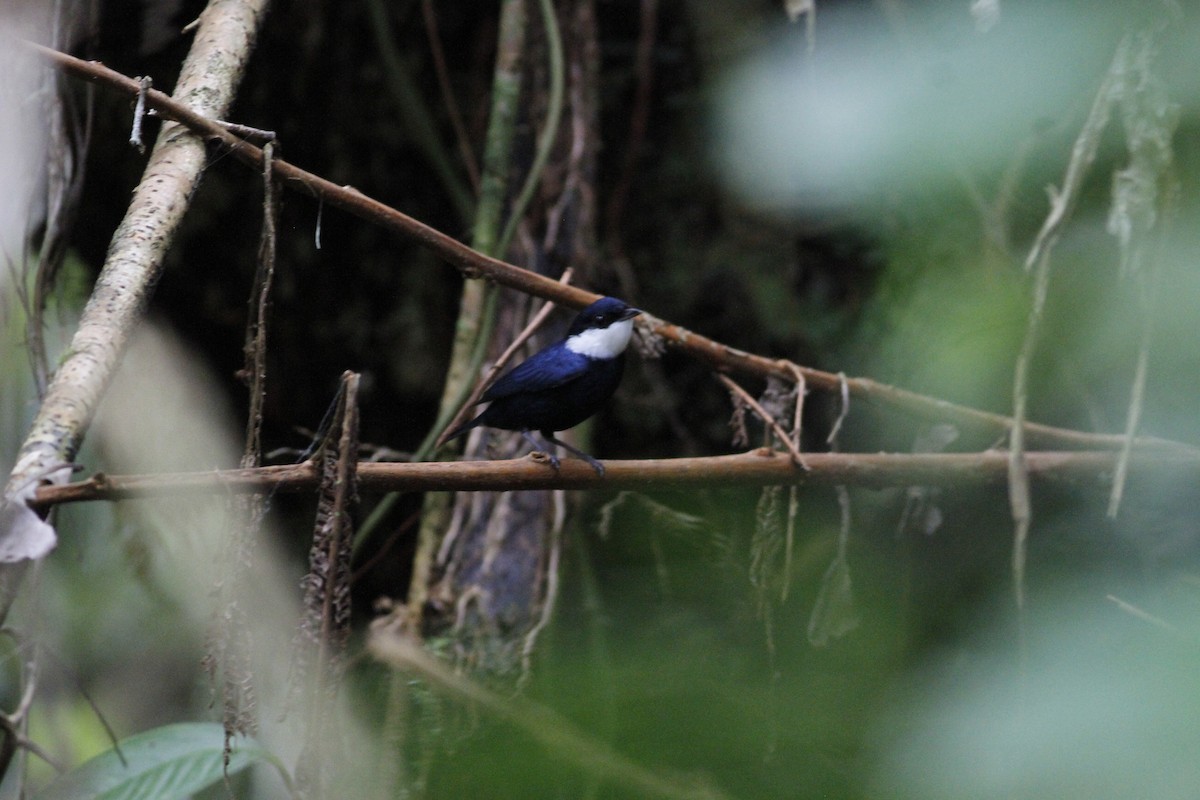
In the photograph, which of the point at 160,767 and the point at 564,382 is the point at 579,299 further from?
the point at 160,767

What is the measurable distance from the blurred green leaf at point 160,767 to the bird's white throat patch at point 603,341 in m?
1.33

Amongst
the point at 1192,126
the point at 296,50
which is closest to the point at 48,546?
the point at 1192,126

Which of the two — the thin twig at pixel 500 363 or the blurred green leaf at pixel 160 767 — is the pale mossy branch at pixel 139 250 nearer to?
the thin twig at pixel 500 363

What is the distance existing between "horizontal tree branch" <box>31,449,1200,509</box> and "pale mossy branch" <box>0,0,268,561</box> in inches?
3.1

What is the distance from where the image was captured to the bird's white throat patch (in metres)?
2.74

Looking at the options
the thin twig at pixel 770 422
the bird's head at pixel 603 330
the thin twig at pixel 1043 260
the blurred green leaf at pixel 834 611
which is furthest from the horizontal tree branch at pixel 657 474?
the bird's head at pixel 603 330

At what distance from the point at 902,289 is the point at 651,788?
2.52 meters

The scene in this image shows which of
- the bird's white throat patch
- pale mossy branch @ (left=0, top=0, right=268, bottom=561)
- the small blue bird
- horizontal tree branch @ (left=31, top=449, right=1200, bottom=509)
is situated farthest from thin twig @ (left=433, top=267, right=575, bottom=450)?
pale mossy branch @ (left=0, top=0, right=268, bottom=561)

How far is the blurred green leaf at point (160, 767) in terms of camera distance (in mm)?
2010

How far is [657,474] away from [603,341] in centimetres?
85

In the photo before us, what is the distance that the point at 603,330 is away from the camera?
2791 mm

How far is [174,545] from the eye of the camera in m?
3.34

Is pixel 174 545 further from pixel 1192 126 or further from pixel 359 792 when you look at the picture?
pixel 1192 126

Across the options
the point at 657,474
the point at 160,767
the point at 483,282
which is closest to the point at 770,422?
the point at 657,474
